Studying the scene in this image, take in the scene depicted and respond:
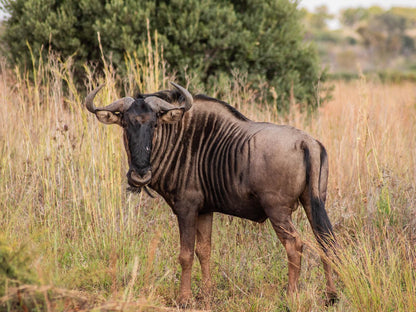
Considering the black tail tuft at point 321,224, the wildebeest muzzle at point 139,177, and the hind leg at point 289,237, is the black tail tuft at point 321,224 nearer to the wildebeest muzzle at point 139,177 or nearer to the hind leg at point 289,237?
the hind leg at point 289,237

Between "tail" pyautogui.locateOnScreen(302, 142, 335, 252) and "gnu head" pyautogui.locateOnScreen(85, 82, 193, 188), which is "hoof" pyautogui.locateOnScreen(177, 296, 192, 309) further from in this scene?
"tail" pyautogui.locateOnScreen(302, 142, 335, 252)

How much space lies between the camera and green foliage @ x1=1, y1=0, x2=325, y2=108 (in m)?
8.12

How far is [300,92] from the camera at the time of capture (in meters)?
9.16

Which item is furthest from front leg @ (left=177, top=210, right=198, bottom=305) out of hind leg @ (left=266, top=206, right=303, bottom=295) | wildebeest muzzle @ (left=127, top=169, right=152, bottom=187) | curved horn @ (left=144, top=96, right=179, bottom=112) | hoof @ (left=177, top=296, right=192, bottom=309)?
curved horn @ (left=144, top=96, right=179, bottom=112)

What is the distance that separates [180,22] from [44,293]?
605cm

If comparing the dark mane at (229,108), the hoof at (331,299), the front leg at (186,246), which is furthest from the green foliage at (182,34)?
the hoof at (331,299)

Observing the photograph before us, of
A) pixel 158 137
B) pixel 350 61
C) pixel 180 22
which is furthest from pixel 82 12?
pixel 350 61

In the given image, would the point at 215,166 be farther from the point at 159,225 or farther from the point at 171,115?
the point at 159,225

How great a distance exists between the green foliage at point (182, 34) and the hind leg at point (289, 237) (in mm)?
4077

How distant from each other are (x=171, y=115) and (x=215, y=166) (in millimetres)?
595

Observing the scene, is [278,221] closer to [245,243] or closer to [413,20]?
[245,243]

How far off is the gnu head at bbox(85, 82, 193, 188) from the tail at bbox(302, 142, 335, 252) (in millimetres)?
1123

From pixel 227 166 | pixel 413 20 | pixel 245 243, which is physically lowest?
pixel 245 243

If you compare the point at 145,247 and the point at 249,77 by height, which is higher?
the point at 249,77
